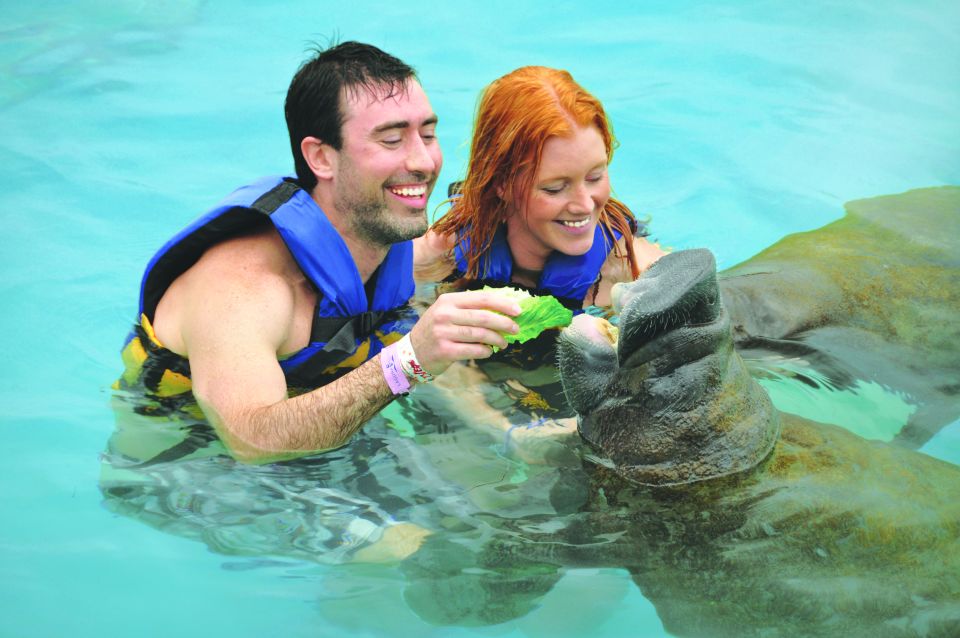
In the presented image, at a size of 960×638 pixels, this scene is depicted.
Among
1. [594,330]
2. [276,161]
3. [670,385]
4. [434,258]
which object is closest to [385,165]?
[434,258]

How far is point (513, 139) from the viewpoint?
508 cm

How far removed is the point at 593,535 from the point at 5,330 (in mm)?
4539

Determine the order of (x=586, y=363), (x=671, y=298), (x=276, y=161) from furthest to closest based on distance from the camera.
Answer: (x=276, y=161), (x=586, y=363), (x=671, y=298)

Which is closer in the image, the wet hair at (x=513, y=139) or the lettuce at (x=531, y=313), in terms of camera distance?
the lettuce at (x=531, y=313)

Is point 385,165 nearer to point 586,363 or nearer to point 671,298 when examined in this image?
point 586,363

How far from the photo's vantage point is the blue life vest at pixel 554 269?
5395 mm

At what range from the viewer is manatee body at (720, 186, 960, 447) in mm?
4801

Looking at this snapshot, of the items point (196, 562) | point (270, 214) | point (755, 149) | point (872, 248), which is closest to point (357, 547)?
point (196, 562)

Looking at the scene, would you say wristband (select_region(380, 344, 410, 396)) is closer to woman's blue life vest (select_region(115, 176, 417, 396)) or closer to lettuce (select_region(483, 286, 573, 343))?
lettuce (select_region(483, 286, 573, 343))

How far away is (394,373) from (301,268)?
2.68 ft

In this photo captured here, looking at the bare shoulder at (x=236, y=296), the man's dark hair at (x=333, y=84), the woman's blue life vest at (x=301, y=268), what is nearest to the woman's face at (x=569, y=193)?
the man's dark hair at (x=333, y=84)

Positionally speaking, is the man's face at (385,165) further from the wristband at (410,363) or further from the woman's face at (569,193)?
the wristband at (410,363)

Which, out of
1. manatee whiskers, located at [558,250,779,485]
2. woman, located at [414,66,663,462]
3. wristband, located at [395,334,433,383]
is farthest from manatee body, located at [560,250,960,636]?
woman, located at [414,66,663,462]

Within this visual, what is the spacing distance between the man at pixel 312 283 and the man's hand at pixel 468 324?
0.5 inches
